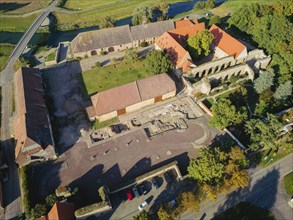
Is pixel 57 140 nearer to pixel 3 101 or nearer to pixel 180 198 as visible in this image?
pixel 3 101

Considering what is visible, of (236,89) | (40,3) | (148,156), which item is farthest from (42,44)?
(236,89)

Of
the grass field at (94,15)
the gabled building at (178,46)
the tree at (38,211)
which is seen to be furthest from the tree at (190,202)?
the grass field at (94,15)

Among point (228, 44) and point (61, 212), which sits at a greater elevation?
point (228, 44)

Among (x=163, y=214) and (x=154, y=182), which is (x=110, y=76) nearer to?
(x=154, y=182)

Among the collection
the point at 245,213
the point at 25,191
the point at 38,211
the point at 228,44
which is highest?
the point at 228,44

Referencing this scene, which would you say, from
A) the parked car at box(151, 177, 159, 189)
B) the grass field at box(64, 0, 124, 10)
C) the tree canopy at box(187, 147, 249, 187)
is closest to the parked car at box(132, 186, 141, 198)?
the parked car at box(151, 177, 159, 189)

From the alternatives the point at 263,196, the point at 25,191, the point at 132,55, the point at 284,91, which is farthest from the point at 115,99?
the point at 284,91

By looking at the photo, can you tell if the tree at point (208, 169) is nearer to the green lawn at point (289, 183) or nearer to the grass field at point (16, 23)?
the green lawn at point (289, 183)

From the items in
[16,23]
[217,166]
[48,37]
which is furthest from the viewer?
[16,23]
